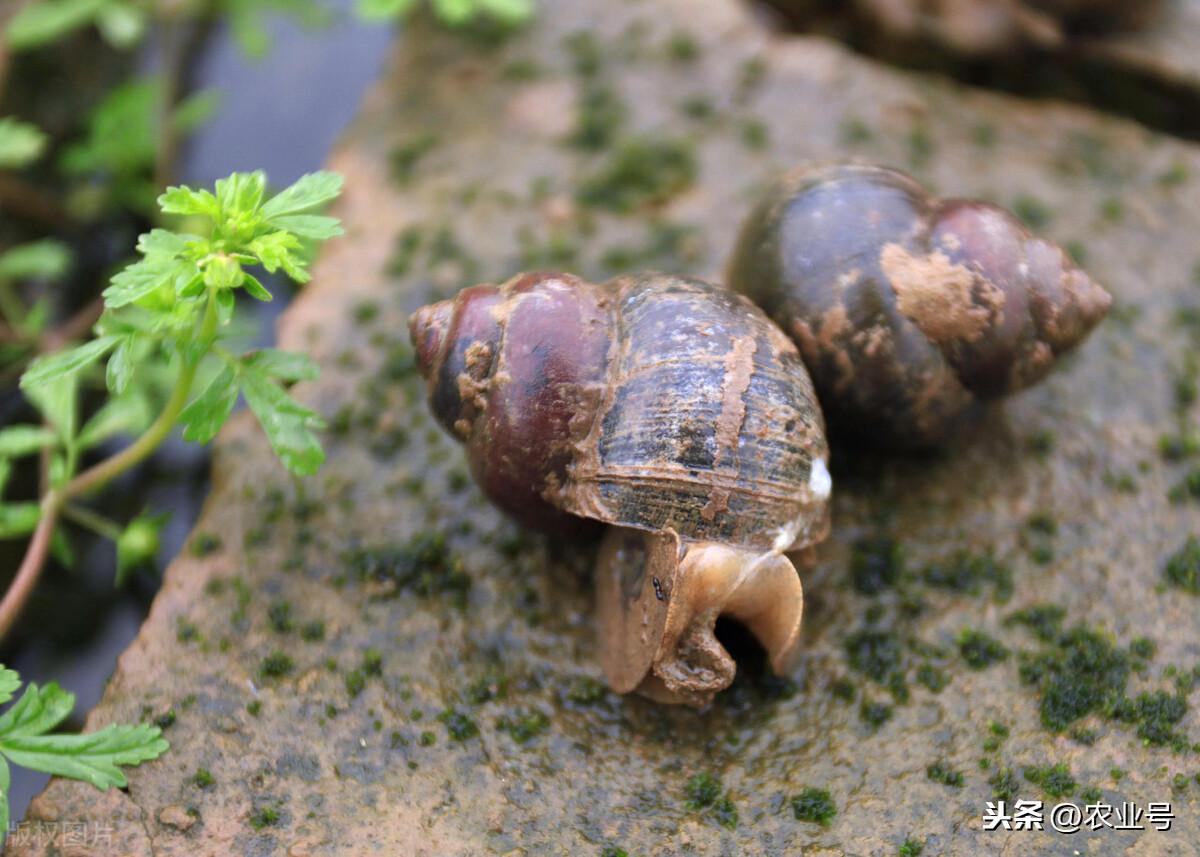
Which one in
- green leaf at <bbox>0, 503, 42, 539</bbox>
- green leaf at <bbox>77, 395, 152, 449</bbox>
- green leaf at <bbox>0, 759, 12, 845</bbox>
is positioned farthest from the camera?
green leaf at <bbox>77, 395, 152, 449</bbox>

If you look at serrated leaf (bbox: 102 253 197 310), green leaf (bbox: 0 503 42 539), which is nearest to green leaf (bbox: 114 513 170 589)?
green leaf (bbox: 0 503 42 539)

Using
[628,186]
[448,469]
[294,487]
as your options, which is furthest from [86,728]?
[628,186]

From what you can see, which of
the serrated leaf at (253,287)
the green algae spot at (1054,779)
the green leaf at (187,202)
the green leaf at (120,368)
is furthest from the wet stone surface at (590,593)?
the green leaf at (187,202)

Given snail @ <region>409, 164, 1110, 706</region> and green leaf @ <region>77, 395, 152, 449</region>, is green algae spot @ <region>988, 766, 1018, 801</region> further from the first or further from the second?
green leaf @ <region>77, 395, 152, 449</region>

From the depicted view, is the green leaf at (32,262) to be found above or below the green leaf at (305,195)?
below

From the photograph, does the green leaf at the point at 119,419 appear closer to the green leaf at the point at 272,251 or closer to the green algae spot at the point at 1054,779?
the green leaf at the point at 272,251

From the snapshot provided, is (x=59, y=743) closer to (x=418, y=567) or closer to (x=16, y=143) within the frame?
(x=418, y=567)
